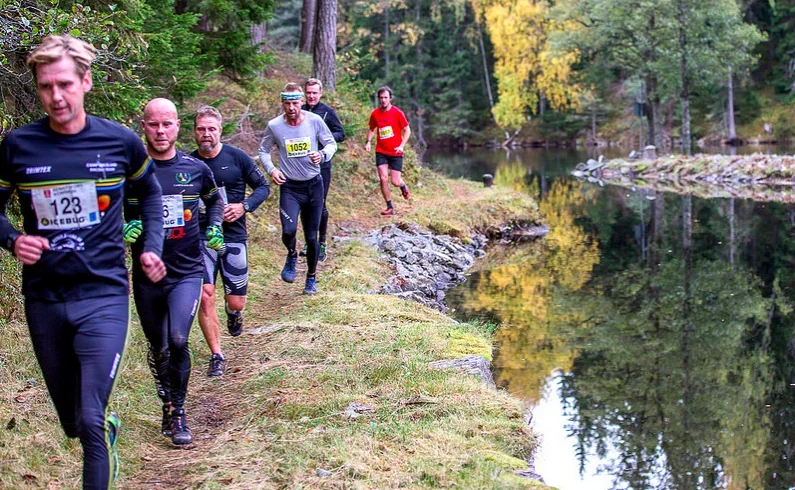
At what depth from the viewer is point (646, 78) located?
46344 millimetres

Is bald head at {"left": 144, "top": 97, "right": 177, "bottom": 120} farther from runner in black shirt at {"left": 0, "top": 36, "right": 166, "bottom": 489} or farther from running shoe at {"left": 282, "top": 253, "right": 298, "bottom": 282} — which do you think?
running shoe at {"left": 282, "top": 253, "right": 298, "bottom": 282}

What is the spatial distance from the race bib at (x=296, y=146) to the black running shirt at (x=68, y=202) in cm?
544

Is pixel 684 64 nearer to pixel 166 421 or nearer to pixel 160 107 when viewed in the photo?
pixel 160 107

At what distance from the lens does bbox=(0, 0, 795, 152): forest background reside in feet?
142

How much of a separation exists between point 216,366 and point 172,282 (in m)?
1.89

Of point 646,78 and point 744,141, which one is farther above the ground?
point 646,78

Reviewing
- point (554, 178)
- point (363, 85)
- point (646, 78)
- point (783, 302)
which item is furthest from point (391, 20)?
point (783, 302)

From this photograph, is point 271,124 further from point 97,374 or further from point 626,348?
point 97,374

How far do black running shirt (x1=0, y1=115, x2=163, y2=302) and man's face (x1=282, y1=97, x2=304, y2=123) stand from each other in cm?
527

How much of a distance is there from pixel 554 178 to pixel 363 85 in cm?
1627

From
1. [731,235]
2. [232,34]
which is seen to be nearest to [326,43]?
[232,34]

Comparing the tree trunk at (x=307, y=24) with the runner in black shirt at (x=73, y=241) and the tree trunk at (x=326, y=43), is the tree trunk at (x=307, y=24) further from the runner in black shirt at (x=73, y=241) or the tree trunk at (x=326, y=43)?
the runner in black shirt at (x=73, y=241)

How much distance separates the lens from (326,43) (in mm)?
19016

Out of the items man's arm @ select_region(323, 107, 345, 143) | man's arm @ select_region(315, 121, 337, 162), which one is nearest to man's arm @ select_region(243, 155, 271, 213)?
man's arm @ select_region(315, 121, 337, 162)
